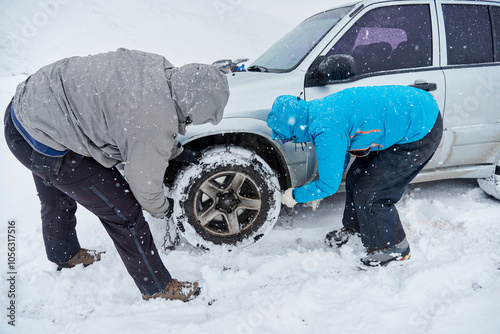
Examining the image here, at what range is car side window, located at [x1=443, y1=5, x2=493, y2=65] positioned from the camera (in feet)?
8.16

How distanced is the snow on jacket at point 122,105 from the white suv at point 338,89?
653 millimetres

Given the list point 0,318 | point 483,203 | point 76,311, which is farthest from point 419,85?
point 0,318

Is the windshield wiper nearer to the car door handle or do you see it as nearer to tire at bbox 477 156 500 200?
the car door handle

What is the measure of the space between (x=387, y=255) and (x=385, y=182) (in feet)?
1.78

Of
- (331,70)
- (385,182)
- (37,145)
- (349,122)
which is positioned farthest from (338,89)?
(37,145)

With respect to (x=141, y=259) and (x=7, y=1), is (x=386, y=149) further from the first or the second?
(x=7, y=1)

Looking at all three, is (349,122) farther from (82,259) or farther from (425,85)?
(82,259)

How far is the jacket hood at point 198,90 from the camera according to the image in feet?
4.64

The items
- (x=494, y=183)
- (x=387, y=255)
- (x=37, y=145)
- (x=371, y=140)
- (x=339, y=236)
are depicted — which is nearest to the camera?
(x=37, y=145)

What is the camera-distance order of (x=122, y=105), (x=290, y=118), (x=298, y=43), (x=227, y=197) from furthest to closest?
(x=298, y=43) < (x=227, y=197) < (x=290, y=118) < (x=122, y=105)

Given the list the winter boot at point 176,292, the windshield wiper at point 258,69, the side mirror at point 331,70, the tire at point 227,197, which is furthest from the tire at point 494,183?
the winter boot at point 176,292

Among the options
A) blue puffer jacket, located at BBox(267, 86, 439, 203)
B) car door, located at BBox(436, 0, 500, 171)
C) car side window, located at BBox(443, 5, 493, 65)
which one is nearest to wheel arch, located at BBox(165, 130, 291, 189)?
blue puffer jacket, located at BBox(267, 86, 439, 203)

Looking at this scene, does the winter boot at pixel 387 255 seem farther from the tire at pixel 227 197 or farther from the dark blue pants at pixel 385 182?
the tire at pixel 227 197

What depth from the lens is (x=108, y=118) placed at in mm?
1399
